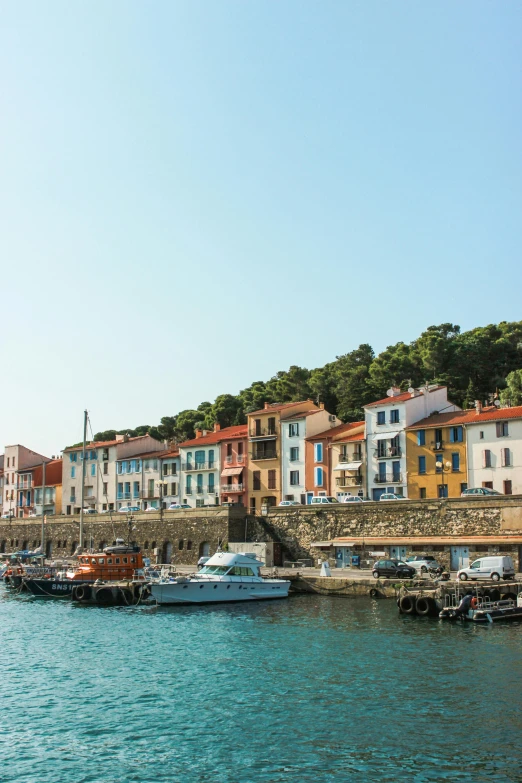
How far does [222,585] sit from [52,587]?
14.1 metres

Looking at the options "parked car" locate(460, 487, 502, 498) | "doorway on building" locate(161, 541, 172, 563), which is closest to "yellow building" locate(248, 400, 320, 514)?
"doorway on building" locate(161, 541, 172, 563)

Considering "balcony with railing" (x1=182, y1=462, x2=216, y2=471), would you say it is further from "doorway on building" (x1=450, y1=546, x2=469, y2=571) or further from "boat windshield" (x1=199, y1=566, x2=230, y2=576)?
"doorway on building" (x1=450, y1=546, x2=469, y2=571)

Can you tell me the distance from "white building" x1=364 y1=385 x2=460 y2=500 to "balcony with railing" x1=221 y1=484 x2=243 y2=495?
14.9 meters

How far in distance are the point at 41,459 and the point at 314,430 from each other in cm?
5278

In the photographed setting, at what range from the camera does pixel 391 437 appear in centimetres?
6962

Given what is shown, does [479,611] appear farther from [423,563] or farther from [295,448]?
[295,448]

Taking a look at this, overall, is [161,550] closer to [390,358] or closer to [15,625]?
[15,625]

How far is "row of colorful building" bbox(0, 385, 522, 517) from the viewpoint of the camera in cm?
6444

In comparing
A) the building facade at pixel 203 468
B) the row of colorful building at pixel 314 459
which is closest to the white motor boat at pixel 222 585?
the row of colorful building at pixel 314 459

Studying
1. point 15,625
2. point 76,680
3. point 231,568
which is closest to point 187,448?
point 231,568

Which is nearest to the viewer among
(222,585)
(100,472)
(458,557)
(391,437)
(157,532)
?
(222,585)

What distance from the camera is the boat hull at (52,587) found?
57.5 meters

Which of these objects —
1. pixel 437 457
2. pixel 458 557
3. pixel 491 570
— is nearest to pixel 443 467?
pixel 437 457

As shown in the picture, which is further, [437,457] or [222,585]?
[437,457]
